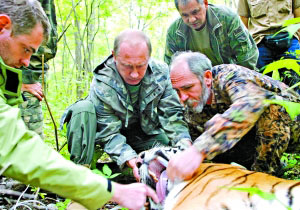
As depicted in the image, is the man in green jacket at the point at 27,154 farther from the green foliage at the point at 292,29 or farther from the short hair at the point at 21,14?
the green foliage at the point at 292,29

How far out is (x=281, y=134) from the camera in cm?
304

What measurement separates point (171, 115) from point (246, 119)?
4.72ft

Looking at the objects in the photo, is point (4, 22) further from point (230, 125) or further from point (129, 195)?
point (230, 125)

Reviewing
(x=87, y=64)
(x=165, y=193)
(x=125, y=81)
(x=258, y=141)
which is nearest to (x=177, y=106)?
(x=125, y=81)

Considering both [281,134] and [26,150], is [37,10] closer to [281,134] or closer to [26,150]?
[26,150]

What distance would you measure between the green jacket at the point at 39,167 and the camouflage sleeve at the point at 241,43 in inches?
121

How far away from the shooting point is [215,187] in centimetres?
229

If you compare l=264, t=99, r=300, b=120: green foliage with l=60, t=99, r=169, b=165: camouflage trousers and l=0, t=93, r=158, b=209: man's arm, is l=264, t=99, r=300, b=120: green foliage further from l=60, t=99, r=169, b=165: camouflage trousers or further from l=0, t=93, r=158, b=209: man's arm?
l=60, t=99, r=169, b=165: camouflage trousers

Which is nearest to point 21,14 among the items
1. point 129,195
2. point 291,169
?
point 129,195

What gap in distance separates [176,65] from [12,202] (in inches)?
73.7

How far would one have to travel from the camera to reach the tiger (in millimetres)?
2031

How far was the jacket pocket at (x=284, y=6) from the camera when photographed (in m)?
4.67

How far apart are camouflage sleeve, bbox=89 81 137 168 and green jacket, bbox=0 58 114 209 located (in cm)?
140


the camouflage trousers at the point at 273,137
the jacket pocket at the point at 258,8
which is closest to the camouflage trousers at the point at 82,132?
the camouflage trousers at the point at 273,137
